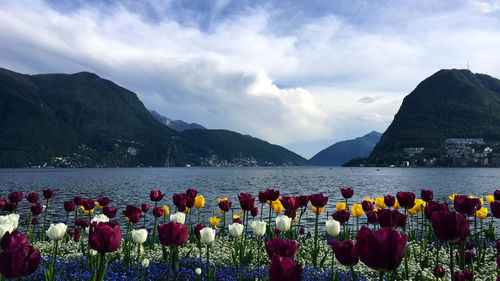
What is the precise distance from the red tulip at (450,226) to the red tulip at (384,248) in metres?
1.16

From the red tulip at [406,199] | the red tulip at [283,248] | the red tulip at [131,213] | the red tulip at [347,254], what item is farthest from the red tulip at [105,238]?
the red tulip at [406,199]

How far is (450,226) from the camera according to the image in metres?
3.10

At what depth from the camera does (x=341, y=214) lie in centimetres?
870

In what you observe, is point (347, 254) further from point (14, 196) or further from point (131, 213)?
point (14, 196)

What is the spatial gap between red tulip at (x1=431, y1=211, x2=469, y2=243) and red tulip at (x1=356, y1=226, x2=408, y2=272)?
116 cm

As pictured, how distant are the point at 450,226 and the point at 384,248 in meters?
1.31

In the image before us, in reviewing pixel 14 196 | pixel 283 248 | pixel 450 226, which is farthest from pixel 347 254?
pixel 14 196

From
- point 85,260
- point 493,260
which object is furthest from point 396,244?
point 493,260

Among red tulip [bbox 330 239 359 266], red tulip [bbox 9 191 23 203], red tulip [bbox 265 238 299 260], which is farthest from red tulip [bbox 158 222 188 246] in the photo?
red tulip [bbox 9 191 23 203]

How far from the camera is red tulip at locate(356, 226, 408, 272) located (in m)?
2.24

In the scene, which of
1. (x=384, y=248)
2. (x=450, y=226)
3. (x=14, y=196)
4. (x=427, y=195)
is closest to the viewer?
(x=384, y=248)

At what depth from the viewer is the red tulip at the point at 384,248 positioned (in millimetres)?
2236

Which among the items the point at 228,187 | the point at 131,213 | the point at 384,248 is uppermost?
the point at 384,248

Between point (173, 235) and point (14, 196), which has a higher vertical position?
point (173, 235)
